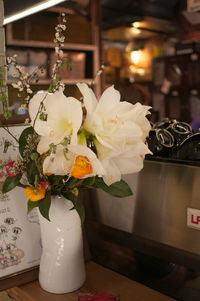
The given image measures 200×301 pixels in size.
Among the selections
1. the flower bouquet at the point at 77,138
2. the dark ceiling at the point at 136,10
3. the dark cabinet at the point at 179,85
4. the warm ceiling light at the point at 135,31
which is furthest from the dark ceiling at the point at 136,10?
the flower bouquet at the point at 77,138

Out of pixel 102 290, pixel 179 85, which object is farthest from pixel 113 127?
pixel 179 85

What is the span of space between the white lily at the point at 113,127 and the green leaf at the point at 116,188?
59 millimetres

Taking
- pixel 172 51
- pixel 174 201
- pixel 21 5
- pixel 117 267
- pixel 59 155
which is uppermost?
pixel 172 51

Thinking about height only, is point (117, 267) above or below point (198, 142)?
below

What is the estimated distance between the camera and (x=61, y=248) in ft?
2.89

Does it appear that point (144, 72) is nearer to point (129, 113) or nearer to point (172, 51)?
point (172, 51)

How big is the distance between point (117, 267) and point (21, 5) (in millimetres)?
1273

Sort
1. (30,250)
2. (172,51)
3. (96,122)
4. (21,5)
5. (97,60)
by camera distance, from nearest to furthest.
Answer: (96,122)
(30,250)
(21,5)
(97,60)
(172,51)

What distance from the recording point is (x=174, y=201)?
0.96m

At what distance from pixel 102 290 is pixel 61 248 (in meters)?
0.16

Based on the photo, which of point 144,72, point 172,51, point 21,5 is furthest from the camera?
point 144,72

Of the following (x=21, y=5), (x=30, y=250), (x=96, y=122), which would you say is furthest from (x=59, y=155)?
(x=21, y=5)

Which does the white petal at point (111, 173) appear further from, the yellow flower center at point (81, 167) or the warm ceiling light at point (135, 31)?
the warm ceiling light at point (135, 31)

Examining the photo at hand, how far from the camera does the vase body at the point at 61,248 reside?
2.85 ft
